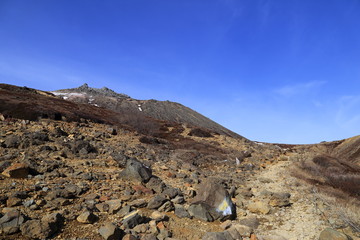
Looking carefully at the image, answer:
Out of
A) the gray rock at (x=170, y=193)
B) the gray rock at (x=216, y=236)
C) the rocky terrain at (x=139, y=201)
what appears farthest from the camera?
the gray rock at (x=170, y=193)

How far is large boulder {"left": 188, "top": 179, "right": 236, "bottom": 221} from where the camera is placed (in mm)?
7672

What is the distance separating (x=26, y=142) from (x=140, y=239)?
30.8 ft

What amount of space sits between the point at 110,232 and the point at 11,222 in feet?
6.93

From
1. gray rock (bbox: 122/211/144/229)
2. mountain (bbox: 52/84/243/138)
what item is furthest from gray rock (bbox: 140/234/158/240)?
mountain (bbox: 52/84/243/138)

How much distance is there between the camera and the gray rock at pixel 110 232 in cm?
538

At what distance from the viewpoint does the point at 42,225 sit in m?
5.15

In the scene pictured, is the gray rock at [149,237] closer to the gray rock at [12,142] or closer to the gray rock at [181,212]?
the gray rock at [181,212]

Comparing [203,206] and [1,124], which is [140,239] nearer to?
[203,206]

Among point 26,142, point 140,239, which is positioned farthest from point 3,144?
point 140,239

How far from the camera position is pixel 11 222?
5141 millimetres

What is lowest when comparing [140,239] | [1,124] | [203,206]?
[140,239]

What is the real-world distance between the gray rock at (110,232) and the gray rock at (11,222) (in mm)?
1722

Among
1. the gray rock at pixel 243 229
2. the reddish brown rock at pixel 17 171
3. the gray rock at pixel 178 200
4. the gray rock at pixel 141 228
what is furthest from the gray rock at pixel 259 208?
the reddish brown rock at pixel 17 171

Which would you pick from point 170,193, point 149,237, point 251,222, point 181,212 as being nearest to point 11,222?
point 149,237
